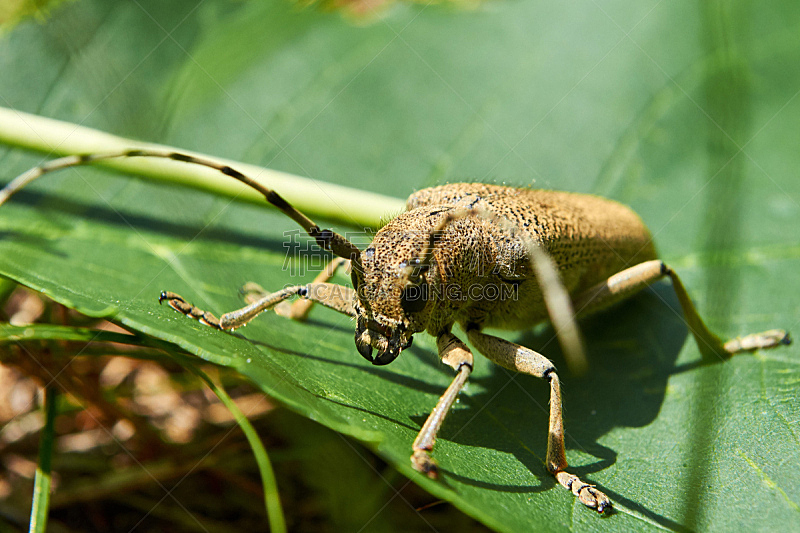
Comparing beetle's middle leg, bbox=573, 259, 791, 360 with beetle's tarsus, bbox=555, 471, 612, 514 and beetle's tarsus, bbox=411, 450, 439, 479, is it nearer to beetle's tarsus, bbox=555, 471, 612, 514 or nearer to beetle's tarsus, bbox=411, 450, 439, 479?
beetle's tarsus, bbox=555, 471, 612, 514

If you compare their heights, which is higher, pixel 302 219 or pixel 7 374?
pixel 302 219

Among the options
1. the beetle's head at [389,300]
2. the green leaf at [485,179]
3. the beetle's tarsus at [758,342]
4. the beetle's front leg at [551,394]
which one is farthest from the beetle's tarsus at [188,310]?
the beetle's tarsus at [758,342]

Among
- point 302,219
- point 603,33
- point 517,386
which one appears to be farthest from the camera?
point 603,33

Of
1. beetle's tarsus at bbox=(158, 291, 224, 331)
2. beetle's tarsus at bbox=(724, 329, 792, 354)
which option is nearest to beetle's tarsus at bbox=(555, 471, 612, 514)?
beetle's tarsus at bbox=(724, 329, 792, 354)

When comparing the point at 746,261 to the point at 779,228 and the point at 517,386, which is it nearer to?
the point at 779,228

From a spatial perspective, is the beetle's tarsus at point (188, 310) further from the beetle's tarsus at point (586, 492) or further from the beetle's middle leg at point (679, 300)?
the beetle's middle leg at point (679, 300)

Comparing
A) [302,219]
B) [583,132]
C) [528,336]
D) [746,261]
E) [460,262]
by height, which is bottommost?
[528,336]

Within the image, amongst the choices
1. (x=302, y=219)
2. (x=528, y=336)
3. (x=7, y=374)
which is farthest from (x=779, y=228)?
(x=7, y=374)
